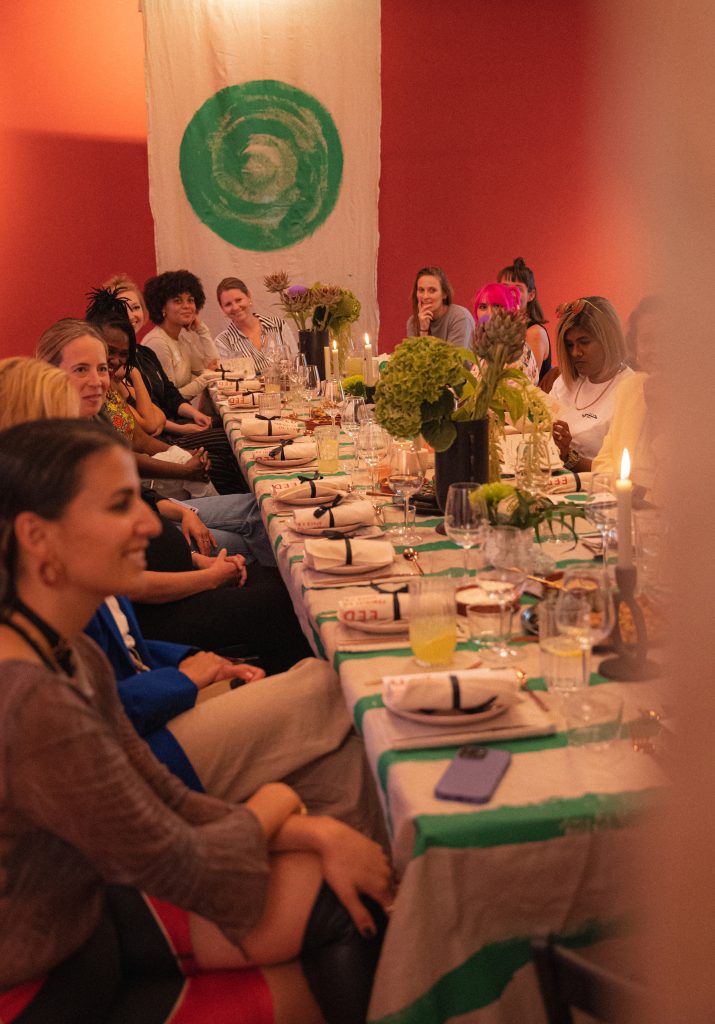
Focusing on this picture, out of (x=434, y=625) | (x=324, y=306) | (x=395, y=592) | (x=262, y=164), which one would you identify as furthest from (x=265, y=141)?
(x=434, y=625)

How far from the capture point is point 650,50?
1.19 feet

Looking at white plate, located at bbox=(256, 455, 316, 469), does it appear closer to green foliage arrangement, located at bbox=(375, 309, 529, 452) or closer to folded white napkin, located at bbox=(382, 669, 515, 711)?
green foliage arrangement, located at bbox=(375, 309, 529, 452)

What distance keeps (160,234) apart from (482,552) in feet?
16.9

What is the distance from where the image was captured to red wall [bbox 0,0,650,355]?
6023mm

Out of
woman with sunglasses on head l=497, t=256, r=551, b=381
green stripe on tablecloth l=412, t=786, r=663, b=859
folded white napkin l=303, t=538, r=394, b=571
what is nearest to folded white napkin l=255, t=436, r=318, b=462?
folded white napkin l=303, t=538, r=394, b=571

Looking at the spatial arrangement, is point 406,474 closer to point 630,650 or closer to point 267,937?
point 630,650

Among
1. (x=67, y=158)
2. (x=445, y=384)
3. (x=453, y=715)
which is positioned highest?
(x=67, y=158)

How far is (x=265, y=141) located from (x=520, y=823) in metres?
6.25

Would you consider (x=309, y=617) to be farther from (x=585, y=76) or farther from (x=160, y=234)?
(x=160, y=234)

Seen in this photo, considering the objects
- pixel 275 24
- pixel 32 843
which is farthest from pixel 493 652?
pixel 275 24

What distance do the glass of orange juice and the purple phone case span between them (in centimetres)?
26

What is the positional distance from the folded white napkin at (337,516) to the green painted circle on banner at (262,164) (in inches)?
187

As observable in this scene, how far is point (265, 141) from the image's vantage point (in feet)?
21.6

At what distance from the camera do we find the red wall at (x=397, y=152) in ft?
19.8
